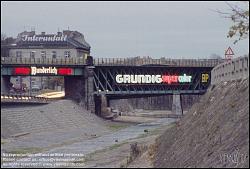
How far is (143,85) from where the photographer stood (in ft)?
384

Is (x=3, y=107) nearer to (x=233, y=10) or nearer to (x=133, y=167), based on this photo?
(x=133, y=167)

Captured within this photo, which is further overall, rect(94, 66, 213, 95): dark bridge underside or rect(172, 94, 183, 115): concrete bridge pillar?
rect(172, 94, 183, 115): concrete bridge pillar

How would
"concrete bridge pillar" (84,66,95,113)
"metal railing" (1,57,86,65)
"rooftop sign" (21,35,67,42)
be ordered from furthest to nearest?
"rooftop sign" (21,35,67,42), "concrete bridge pillar" (84,66,95,113), "metal railing" (1,57,86,65)

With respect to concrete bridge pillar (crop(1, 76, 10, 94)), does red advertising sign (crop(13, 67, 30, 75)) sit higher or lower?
higher

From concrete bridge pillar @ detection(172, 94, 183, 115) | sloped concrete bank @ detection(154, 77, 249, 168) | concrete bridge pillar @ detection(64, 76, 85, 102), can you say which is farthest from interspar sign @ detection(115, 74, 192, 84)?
sloped concrete bank @ detection(154, 77, 249, 168)

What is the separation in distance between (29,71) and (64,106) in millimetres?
10821

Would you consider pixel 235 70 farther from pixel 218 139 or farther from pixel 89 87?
pixel 89 87

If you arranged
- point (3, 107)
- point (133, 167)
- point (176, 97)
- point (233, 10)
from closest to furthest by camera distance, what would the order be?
point (233, 10)
point (133, 167)
point (3, 107)
point (176, 97)

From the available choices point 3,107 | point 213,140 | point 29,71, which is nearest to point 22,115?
point 3,107

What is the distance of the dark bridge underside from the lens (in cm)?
11544

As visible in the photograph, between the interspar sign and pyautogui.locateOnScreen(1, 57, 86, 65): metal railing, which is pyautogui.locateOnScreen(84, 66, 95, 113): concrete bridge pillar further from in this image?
the interspar sign

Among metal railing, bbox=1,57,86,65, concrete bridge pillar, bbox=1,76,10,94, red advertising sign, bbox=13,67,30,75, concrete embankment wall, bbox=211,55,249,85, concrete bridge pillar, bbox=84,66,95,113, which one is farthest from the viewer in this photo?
concrete bridge pillar, bbox=84,66,95,113

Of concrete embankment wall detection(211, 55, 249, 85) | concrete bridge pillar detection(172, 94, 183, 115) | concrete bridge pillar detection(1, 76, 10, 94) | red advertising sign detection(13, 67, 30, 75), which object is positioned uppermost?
concrete embankment wall detection(211, 55, 249, 85)

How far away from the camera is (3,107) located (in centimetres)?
8156
